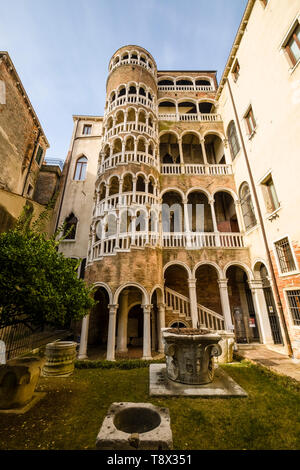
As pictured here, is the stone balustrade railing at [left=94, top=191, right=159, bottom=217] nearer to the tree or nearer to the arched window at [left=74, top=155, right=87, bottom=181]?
the tree

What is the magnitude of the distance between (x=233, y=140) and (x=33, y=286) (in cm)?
1725

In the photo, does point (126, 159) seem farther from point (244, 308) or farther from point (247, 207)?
point (244, 308)

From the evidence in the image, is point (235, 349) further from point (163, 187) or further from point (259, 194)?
point (163, 187)

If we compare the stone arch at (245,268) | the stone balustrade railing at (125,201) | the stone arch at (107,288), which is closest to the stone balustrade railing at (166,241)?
the stone arch at (245,268)

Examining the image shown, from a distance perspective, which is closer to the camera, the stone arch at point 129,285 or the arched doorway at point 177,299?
the stone arch at point 129,285

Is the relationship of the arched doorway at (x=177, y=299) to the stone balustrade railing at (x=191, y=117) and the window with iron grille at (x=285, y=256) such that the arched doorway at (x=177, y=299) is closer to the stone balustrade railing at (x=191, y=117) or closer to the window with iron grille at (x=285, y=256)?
the window with iron grille at (x=285, y=256)

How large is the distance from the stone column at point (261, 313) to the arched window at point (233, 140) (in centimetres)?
979

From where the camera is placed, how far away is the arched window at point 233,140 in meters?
15.7

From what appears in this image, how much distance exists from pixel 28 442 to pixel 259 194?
44.9 ft

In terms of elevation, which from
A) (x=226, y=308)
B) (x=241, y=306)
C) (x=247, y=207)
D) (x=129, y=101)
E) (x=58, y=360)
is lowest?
(x=58, y=360)

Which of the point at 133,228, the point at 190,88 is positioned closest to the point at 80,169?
the point at 133,228

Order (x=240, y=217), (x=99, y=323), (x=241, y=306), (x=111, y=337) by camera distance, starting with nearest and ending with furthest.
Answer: (x=111, y=337), (x=240, y=217), (x=241, y=306), (x=99, y=323)

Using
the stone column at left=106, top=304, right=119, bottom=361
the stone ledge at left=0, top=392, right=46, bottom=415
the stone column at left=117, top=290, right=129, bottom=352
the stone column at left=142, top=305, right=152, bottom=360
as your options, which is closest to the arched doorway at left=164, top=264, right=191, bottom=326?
the stone column at left=142, top=305, right=152, bottom=360

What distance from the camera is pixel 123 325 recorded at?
40.1 feet
